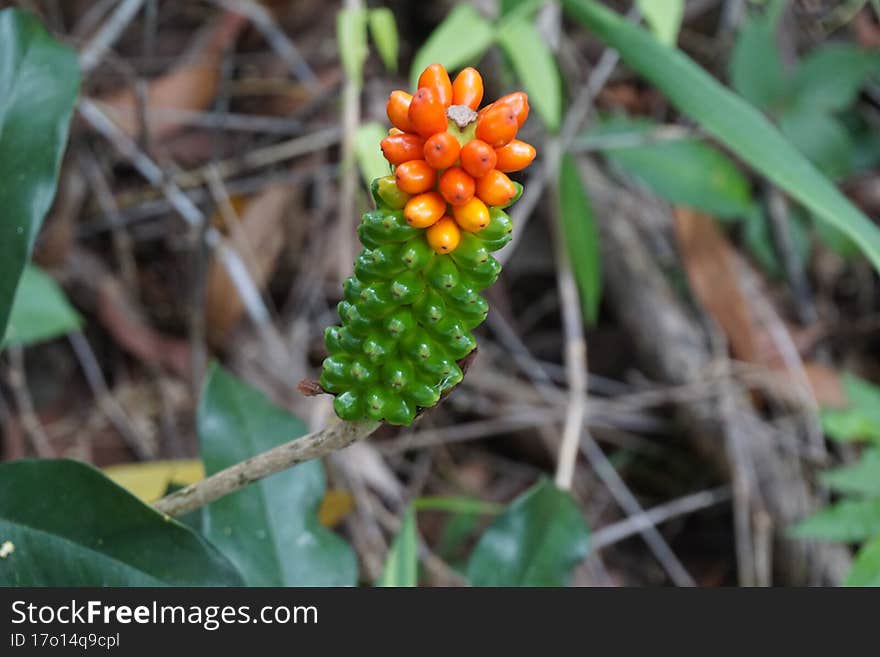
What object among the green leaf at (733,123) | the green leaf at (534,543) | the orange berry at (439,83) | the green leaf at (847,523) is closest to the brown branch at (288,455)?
the orange berry at (439,83)

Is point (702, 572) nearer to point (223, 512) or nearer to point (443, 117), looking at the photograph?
point (223, 512)

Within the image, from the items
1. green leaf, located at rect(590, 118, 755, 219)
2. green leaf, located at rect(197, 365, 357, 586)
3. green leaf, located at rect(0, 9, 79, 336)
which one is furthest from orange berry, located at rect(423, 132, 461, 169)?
green leaf, located at rect(590, 118, 755, 219)

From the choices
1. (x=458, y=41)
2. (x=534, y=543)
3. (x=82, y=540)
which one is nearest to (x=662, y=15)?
(x=458, y=41)

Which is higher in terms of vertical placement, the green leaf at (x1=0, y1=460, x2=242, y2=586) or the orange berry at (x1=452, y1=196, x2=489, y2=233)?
the orange berry at (x1=452, y1=196, x2=489, y2=233)

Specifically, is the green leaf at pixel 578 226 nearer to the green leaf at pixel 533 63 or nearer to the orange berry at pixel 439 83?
the green leaf at pixel 533 63

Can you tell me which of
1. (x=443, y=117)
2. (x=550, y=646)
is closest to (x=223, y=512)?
(x=550, y=646)

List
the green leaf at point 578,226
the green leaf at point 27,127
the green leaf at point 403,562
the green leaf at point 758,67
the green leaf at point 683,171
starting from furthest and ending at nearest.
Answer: the green leaf at point 758,67 → the green leaf at point 683,171 → the green leaf at point 578,226 → the green leaf at point 403,562 → the green leaf at point 27,127

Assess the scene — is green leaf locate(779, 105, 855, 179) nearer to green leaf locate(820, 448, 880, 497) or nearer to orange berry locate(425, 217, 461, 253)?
green leaf locate(820, 448, 880, 497)
